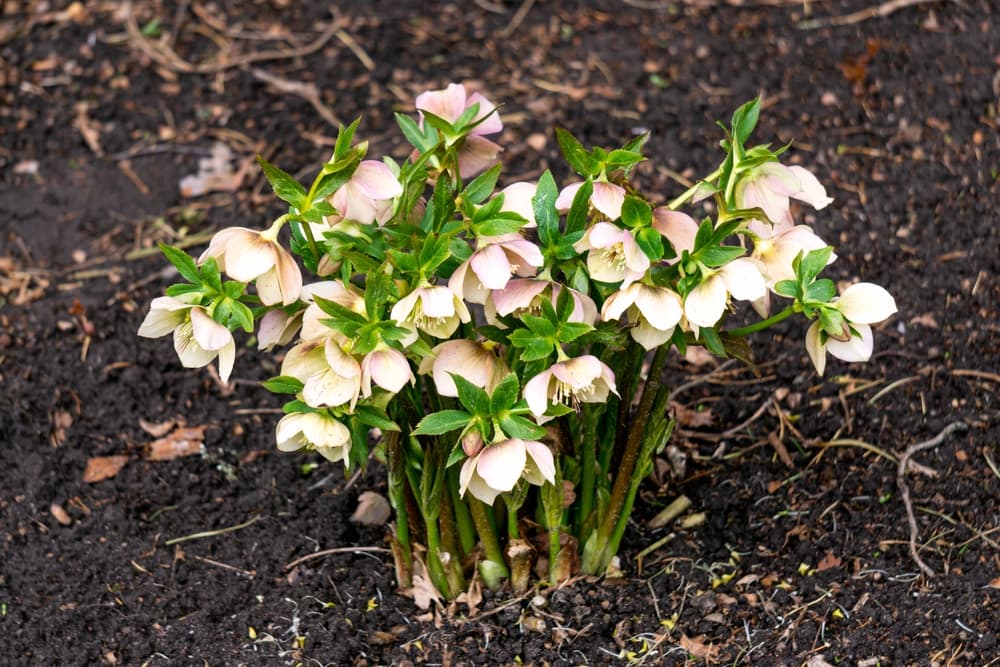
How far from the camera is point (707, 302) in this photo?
1.24m

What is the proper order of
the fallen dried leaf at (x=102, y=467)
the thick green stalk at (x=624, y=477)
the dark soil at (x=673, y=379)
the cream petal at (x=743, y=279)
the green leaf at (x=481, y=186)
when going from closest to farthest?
the cream petal at (x=743, y=279)
the green leaf at (x=481, y=186)
the thick green stalk at (x=624, y=477)
the dark soil at (x=673, y=379)
the fallen dried leaf at (x=102, y=467)

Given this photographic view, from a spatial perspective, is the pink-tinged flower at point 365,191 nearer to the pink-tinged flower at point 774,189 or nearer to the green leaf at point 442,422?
the green leaf at point 442,422

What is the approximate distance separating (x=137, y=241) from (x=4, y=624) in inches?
39.4

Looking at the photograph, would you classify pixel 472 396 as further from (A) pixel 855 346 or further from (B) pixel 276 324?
(A) pixel 855 346

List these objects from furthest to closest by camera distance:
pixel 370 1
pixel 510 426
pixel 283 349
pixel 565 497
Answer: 1. pixel 370 1
2. pixel 283 349
3. pixel 565 497
4. pixel 510 426

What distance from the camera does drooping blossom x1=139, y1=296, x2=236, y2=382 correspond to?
124 cm

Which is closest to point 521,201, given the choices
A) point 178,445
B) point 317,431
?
point 317,431

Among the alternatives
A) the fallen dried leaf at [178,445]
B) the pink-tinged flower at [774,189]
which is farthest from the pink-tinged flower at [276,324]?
the fallen dried leaf at [178,445]

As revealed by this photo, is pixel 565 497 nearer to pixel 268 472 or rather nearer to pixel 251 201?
pixel 268 472

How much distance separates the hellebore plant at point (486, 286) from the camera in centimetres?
124

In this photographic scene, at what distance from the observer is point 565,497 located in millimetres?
1606

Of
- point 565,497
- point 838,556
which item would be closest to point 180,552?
point 565,497

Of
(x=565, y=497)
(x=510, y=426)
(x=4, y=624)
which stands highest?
(x=510, y=426)

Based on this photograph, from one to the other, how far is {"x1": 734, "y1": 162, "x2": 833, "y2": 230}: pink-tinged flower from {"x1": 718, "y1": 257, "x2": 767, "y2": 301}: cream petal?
9 centimetres
